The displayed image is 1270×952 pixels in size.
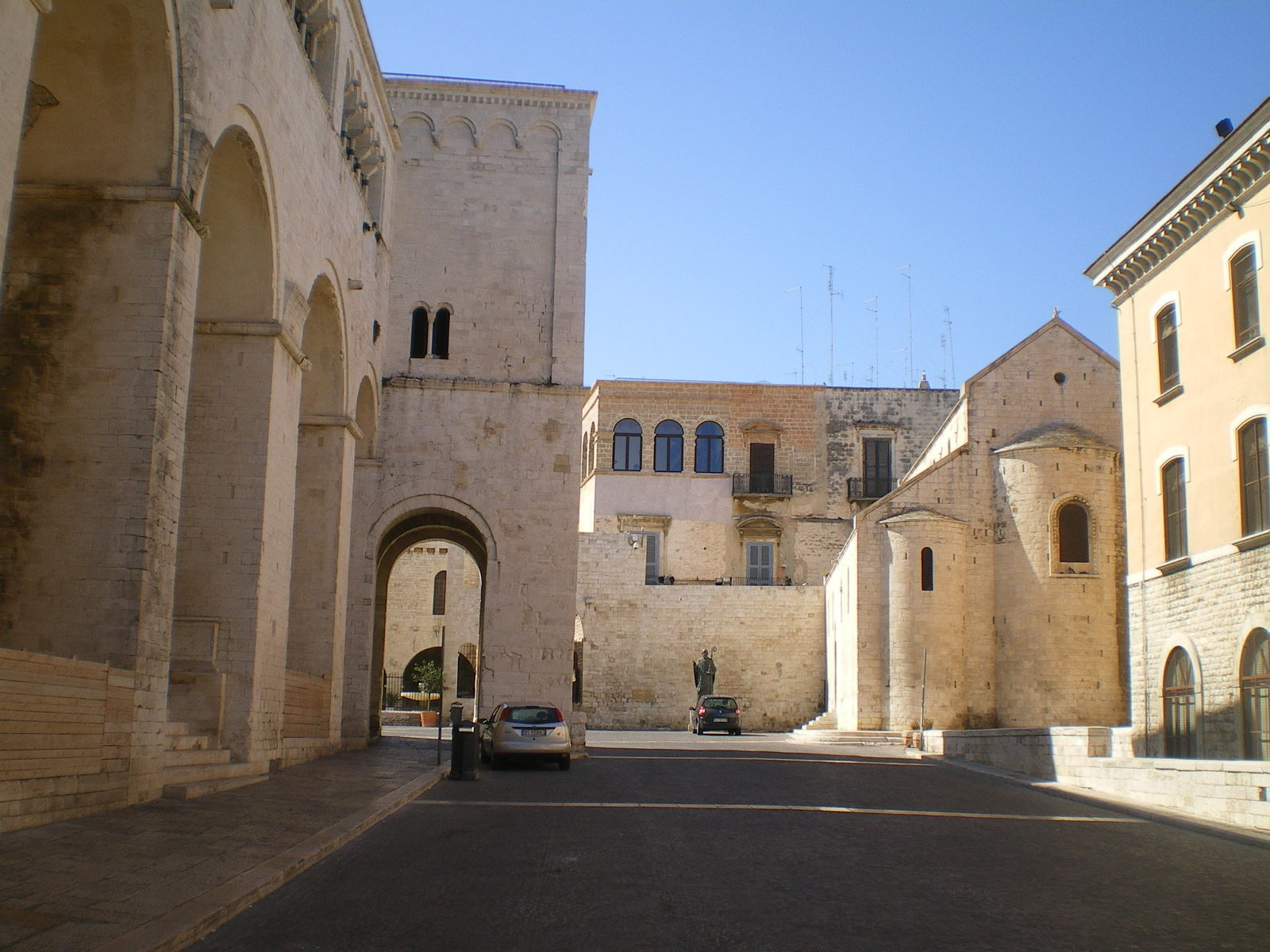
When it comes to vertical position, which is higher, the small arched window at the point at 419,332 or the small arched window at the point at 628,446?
the small arched window at the point at 628,446

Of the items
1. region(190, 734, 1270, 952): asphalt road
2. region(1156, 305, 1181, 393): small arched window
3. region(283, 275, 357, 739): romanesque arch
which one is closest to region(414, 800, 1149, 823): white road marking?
region(190, 734, 1270, 952): asphalt road

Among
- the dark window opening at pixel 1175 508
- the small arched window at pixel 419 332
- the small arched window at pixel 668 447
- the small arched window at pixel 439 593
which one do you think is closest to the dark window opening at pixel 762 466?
the small arched window at pixel 668 447

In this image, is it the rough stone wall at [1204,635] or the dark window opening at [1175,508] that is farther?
the dark window opening at [1175,508]

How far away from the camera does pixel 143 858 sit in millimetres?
7926

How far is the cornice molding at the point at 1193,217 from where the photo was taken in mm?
17562

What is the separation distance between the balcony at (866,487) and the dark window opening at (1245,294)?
31.3m

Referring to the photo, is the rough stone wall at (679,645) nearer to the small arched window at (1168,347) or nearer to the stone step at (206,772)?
the small arched window at (1168,347)

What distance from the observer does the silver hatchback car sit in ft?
63.8

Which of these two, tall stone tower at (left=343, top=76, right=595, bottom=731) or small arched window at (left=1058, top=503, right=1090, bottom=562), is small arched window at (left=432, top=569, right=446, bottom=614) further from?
small arched window at (left=1058, top=503, right=1090, bottom=562)

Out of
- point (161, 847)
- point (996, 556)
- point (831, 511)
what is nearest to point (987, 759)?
point (996, 556)

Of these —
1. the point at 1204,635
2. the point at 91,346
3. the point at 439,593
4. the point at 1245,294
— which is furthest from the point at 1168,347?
the point at 439,593

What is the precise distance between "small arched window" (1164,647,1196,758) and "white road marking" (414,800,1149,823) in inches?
264

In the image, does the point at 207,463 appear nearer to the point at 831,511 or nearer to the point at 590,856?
the point at 590,856

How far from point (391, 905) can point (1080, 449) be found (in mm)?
32094
